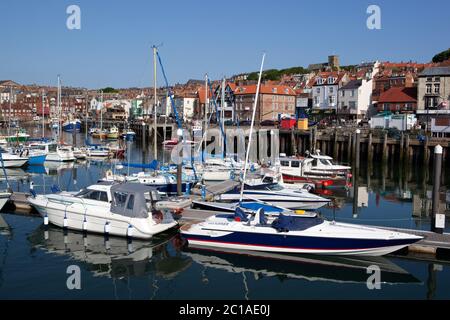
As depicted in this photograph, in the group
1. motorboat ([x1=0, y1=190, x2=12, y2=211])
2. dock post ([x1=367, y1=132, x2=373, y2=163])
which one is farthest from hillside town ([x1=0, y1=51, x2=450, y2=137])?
motorboat ([x1=0, y1=190, x2=12, y2=211])

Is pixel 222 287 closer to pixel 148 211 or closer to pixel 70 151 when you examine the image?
pixel 148 211

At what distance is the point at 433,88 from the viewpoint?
6419 centimetres

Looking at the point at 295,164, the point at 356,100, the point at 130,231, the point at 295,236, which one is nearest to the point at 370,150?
the point at 295,164

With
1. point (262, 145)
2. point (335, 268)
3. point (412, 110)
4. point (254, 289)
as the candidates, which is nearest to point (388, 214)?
point (335, 268)

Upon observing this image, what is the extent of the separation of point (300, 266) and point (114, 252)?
676 centimetres

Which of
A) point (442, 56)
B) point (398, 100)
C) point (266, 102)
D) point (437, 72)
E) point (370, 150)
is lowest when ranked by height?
point (370, 150)

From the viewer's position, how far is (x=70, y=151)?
48875 millimetres

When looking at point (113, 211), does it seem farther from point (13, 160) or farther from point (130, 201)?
point (13, 160)

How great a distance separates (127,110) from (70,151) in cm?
9446

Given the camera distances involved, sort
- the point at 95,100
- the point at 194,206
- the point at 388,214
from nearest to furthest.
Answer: the point at 194,206 < the point at 388,214 < the point at 95,100

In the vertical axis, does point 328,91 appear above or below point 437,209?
above

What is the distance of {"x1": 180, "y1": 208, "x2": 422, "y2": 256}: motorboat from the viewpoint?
16062mm

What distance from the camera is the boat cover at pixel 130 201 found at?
59.7 ft

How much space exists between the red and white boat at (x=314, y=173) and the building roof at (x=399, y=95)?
130 ft
